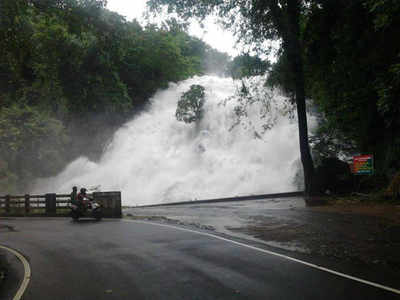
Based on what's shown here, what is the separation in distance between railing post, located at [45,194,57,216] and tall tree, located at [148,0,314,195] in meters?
11.7

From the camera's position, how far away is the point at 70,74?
1423 cm

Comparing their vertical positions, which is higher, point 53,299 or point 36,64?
point 36,64

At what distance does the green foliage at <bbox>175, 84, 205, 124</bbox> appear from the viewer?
1688 inches

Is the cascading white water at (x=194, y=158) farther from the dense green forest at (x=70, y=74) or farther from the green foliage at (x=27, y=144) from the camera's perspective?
the dense green forest at (x=70, y=74)

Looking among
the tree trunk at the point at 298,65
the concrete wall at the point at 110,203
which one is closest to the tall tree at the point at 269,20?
the tree trunk at the point at 298,65

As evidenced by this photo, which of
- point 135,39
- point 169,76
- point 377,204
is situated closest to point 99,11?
point 135,39

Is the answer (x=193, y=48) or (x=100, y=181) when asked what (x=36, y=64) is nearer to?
(x=100, y=181)

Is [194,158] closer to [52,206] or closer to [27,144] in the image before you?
[27,144]

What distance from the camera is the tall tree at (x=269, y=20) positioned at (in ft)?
59.9

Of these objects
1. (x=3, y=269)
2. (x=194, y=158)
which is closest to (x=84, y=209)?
(x=3, y=269)

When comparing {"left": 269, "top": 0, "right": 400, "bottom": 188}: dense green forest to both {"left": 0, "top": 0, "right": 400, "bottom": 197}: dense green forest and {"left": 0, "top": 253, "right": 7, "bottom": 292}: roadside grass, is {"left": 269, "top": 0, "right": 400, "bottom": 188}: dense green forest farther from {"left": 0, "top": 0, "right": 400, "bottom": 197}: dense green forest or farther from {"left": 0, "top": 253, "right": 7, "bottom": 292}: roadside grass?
{"left": 0, "top": 253, "right": 7, "bottom": 292}: roadside grass

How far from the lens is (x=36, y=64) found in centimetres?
1387

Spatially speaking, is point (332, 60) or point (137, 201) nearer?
point (332, 60)

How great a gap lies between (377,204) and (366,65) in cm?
571
